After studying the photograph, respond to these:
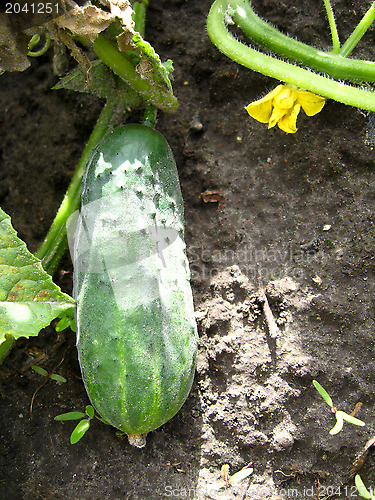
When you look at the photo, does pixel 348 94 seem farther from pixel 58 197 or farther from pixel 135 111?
pixel 58 197

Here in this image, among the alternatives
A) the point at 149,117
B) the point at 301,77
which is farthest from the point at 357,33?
the point at 149,117

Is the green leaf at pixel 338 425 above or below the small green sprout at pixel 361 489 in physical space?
Answer: above

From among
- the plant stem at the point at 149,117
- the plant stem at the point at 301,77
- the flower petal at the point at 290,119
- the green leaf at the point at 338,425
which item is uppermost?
the plant stem at the point at 301,77

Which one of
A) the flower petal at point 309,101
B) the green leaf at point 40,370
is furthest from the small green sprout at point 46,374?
the flower petal at point 309,101

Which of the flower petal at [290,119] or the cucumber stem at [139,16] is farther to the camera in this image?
the cucumber stem at [139,16]

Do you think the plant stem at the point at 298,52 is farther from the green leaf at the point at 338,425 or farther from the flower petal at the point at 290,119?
the green leaf at the point at 338,425

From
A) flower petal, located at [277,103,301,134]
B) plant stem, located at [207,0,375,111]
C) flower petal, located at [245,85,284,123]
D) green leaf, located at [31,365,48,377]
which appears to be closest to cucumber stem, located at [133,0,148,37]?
plant stem, located at [207,0,375,111]
